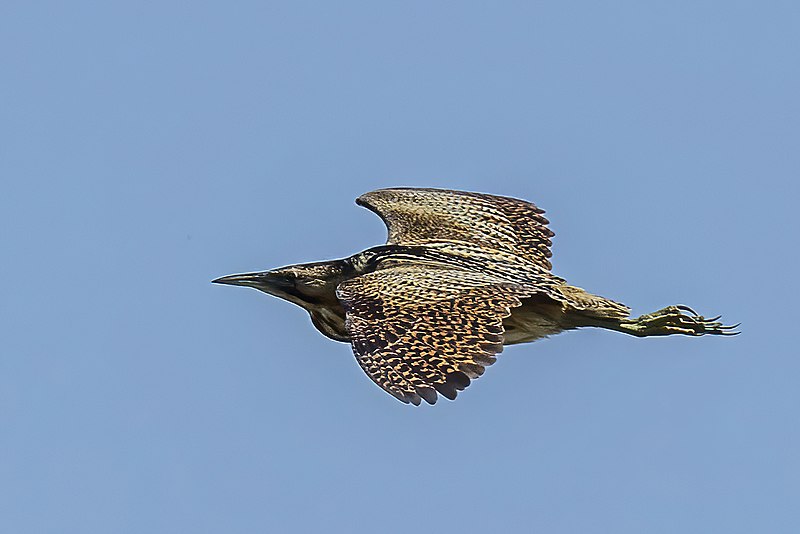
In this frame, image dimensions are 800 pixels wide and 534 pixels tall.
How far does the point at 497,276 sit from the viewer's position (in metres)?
19.1

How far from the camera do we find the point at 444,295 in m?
17.9

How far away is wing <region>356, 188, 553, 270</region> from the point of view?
2116 centimetres

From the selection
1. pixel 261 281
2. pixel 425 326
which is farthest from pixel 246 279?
pixel 425 326

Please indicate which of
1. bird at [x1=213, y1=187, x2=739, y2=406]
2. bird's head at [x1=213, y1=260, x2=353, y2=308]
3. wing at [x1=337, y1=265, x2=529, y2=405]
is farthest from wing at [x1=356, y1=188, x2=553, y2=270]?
wing at [x1=337, y1=265, x2=529, y2=405]

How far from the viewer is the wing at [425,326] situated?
1648 centimetres

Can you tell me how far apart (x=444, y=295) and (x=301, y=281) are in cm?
266

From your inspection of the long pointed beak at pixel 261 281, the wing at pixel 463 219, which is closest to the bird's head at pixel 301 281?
the long pointed beak at pixel 261 281

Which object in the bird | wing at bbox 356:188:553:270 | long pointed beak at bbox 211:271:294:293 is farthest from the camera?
wing at bbox 356:188:553:270

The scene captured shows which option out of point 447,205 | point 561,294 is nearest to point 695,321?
point 561,294

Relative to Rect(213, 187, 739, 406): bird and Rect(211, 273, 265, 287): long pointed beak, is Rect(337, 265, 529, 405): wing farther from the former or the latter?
Rect(211, 273, 265, 287): long pointed beak

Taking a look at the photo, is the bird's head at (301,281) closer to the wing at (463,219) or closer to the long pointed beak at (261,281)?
the long pointed beak at (261,281)

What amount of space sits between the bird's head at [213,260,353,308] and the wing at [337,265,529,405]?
3.70 ft

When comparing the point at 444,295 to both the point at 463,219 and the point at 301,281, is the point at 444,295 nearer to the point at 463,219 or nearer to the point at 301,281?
the point at 301,281

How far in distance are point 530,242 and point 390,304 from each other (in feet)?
12.9
